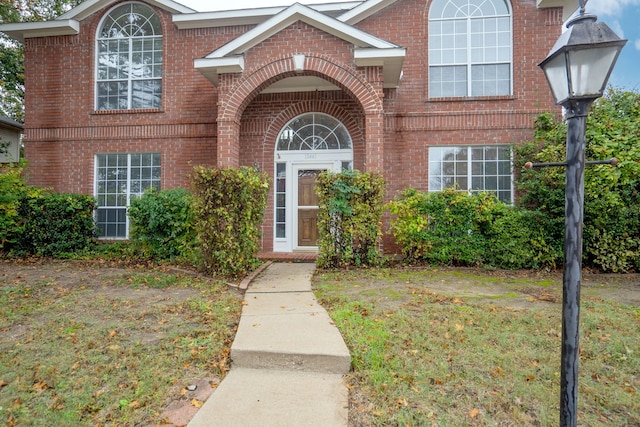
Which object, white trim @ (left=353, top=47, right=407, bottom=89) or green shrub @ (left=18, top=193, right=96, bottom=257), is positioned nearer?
white trim @ (left=353, top=47, right=407, bottom=89)

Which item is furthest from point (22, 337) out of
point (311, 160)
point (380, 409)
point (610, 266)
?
point (610, 266)

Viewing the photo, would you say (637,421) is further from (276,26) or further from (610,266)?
(276,26)

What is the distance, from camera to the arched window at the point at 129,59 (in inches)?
403

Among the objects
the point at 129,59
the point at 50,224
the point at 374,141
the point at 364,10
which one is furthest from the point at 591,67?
the point at 129,59

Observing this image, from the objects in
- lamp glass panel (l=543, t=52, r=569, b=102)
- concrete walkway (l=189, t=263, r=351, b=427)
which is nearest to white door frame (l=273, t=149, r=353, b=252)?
concrete walkway (l=189, t=263, r=351, b=427)

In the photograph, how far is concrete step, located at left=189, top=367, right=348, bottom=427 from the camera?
241cm

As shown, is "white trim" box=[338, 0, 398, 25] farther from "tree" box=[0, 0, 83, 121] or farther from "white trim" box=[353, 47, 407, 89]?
"tree" box=[0, 0, 83, 121]

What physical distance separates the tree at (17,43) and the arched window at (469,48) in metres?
16.6

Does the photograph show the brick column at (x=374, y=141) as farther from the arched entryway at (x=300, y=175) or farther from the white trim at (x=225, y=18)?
the white trim at (x=225, y=18)

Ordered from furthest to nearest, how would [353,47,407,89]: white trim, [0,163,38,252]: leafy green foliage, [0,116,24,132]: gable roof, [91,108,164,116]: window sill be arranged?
[0,116,24,132]: gable roof
[91,108,164,116]: window sill
[0,163,38,252]: leafy green foliage
[353,47,407,89]: white trim

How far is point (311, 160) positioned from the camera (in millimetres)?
9500

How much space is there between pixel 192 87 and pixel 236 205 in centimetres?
532

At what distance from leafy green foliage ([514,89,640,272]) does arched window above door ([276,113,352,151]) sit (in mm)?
4237

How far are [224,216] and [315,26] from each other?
4.56 meters
